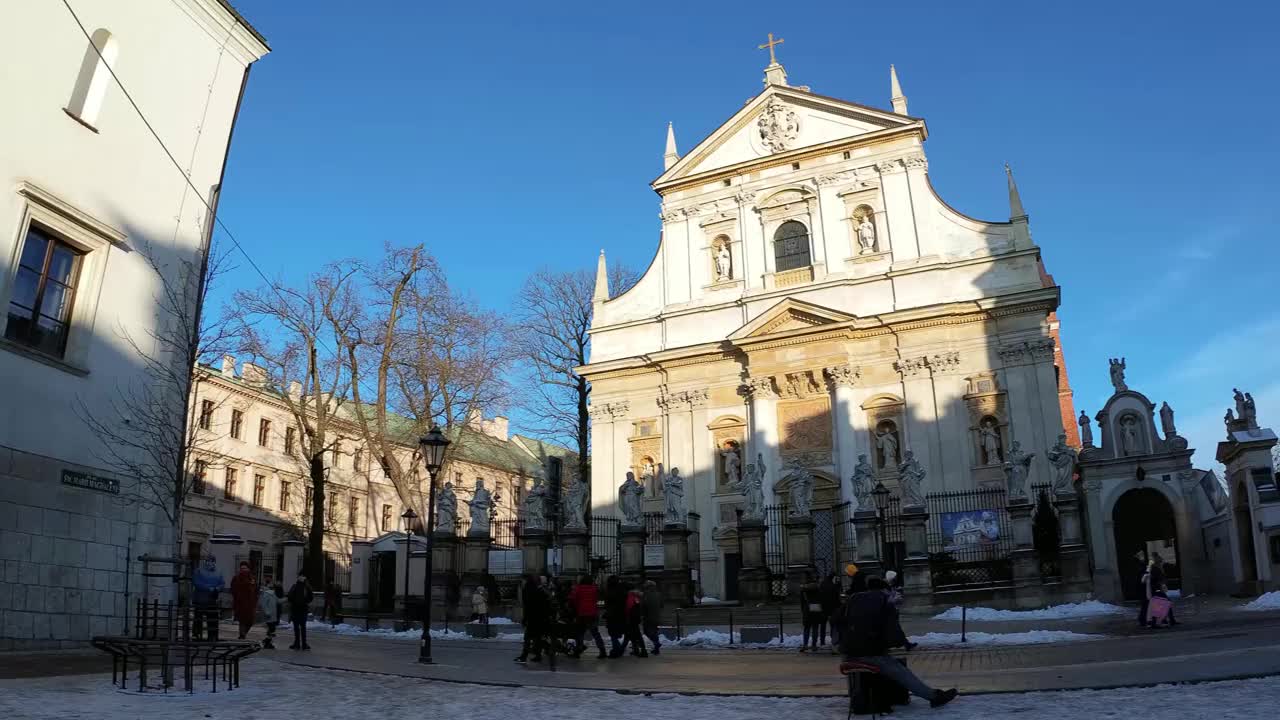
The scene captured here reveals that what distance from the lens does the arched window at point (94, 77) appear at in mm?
14895

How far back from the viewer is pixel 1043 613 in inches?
768

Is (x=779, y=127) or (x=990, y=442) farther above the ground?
(x=779, y=127)

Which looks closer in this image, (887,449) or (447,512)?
(447,512)

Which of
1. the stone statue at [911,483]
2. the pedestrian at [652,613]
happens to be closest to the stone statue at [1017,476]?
the stone statue at [911,483]

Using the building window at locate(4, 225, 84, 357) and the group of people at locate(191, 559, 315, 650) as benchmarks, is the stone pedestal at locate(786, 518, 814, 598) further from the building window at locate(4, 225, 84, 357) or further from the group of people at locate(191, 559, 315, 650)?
the building window at locate(4, 225, 84, 357)

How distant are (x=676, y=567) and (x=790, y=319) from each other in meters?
11.0

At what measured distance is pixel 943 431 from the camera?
30.8 m

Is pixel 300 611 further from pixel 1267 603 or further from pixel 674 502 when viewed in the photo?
pixel 1267 603

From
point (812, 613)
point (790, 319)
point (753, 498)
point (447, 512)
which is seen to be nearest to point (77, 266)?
point (812, 613)

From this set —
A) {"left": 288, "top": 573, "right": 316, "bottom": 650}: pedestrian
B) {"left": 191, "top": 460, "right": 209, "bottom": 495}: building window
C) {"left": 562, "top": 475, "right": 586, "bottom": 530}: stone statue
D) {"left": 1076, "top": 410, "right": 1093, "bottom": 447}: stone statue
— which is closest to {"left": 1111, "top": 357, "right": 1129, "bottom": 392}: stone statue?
{"left": 1076, "top": 410, "right": 1093, "bottom": 447}: stone statue

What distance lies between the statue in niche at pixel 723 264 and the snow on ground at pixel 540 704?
26656mm

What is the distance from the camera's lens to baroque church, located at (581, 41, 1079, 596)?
30.8 meters

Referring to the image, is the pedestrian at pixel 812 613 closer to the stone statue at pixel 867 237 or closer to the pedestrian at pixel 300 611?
the pedestrian at pixel 300 611

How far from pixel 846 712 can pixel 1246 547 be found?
20034 mm
